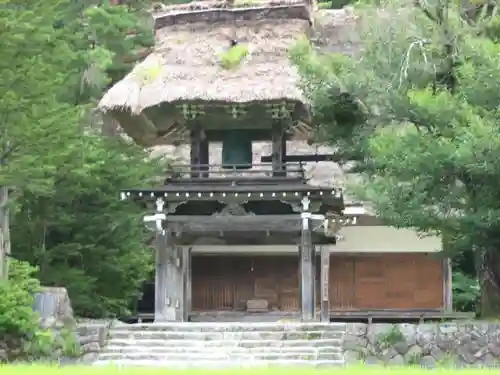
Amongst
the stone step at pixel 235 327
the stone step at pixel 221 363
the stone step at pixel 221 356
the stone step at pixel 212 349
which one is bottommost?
the stone step at pixel 221 363

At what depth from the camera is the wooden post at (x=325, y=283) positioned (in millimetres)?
20031

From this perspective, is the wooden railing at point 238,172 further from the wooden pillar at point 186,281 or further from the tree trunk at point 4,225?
the tree trunk at point 4,225

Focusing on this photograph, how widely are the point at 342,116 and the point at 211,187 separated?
3.32 m

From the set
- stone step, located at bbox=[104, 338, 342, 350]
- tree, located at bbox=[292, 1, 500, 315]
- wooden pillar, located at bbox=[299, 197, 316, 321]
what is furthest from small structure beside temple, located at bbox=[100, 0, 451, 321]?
stone step, located at bbox=[104, 338, 342, 350]

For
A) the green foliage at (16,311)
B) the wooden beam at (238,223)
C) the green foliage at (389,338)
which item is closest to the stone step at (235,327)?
the green foliage at (389,338)

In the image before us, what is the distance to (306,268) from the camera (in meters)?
16.2

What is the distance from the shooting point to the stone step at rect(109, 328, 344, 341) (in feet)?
47.3

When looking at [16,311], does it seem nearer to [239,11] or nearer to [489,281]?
[489,281]

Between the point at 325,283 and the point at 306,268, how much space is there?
4.86 meters

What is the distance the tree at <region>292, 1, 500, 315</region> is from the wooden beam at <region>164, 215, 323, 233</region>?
5.18 ft

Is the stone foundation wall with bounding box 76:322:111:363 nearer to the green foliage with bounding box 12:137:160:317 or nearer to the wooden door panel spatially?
the green foliage with bounding box 12:137:160:317

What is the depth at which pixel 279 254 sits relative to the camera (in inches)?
886

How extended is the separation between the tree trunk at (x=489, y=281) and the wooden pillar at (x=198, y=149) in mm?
5870

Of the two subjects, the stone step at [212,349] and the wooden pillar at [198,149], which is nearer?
the stone step at [212,349]
